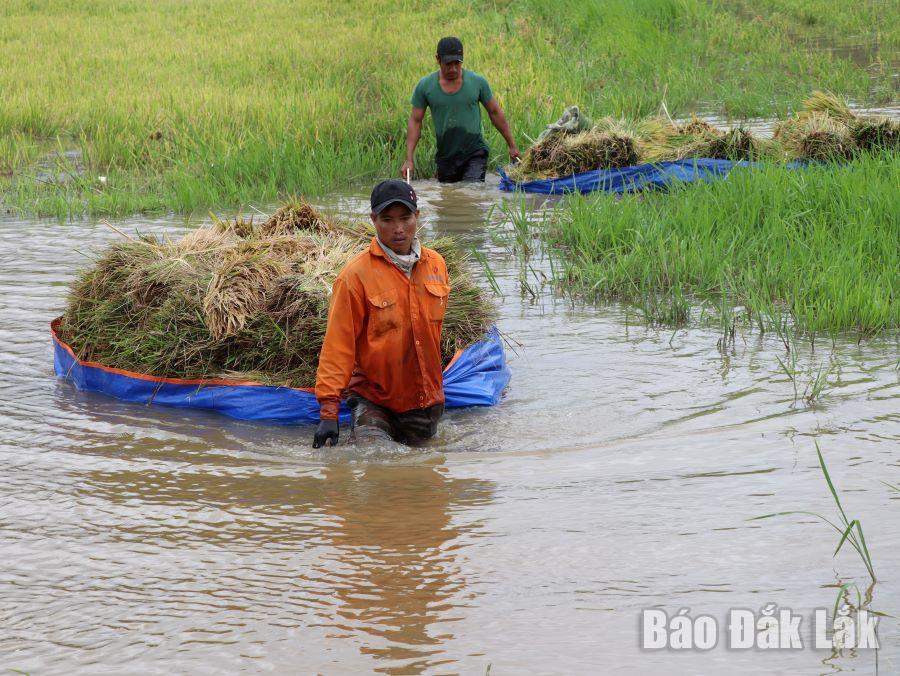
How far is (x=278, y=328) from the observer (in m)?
4.59

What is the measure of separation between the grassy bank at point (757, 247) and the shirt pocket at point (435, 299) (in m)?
1.48

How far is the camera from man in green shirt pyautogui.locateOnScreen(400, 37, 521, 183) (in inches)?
343

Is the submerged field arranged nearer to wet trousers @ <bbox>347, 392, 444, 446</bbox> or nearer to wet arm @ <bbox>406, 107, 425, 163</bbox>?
wet trousers @ <bbox>347, 392, 444, 446</bbox>

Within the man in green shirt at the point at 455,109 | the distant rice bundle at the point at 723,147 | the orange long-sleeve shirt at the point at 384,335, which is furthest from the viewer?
the man in green shirt at the point at 455,109

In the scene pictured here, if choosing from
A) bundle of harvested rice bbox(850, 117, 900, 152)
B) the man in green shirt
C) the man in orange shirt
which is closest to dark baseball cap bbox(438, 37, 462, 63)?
the man in green shirt

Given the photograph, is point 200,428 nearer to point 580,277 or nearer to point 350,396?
point 350,396

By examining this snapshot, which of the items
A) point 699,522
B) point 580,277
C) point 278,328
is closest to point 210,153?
point 580,277

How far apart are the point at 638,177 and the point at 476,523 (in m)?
5.07

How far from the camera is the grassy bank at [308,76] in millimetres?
9250

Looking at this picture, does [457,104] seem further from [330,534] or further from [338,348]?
[330,534]

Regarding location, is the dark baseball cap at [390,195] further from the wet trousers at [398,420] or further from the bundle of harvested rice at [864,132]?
the bundle of harvested rice at [864,132]

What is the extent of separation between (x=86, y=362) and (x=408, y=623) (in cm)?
269

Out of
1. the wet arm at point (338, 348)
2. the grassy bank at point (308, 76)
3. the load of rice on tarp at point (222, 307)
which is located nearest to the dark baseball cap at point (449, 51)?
the grassy bank at point (308, 76)

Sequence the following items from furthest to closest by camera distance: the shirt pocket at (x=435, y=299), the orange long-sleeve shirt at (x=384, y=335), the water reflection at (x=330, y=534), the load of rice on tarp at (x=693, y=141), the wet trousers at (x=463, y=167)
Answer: the wet trousers at (x=463, y=167), the load of rice on tarp at (x=693, y=141), the shirt pocket at (x=435, y=299), the orange long-sleeve shirt at (x=384, y=335), the water reflection at (x=330, y=534)
